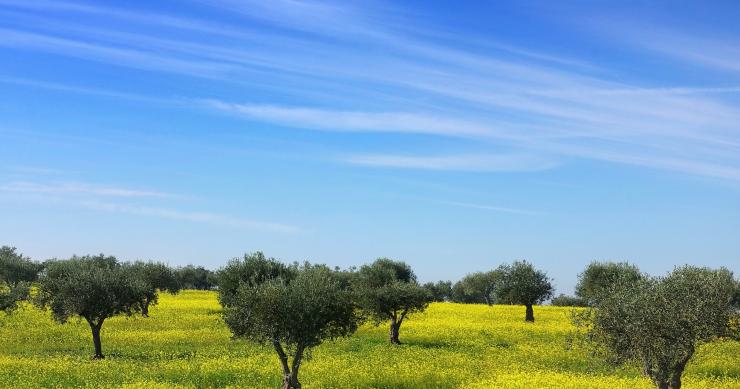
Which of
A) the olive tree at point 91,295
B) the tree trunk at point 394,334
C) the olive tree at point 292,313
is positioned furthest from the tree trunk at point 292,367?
the tree trunk at point 394,334

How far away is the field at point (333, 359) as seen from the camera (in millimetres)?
33188

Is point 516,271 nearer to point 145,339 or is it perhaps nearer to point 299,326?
point 145,339

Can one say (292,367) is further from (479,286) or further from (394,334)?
(479,286)

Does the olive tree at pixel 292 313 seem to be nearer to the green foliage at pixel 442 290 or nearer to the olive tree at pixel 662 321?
the olive tree at pixel 662 321

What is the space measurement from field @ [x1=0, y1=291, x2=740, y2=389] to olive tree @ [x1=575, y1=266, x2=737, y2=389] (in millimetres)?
6637

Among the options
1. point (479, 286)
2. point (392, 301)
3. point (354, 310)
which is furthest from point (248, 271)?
point (479, 286)

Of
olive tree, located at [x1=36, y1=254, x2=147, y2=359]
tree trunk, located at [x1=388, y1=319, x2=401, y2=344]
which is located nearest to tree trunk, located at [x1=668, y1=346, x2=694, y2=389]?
tree trunk, located at [x1=388, y1=319, x2=401, y2=344]

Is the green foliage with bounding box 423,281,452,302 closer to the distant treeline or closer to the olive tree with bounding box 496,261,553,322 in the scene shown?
the olive tree with bounding box 496,261,553,322

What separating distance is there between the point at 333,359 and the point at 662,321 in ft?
72.2

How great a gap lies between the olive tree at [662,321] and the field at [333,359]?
664cm

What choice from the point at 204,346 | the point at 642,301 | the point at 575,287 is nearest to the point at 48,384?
the point at 204,346

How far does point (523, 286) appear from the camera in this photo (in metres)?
72.6

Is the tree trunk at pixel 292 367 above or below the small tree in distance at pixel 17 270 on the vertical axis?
below

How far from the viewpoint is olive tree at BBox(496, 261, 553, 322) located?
72.6m
